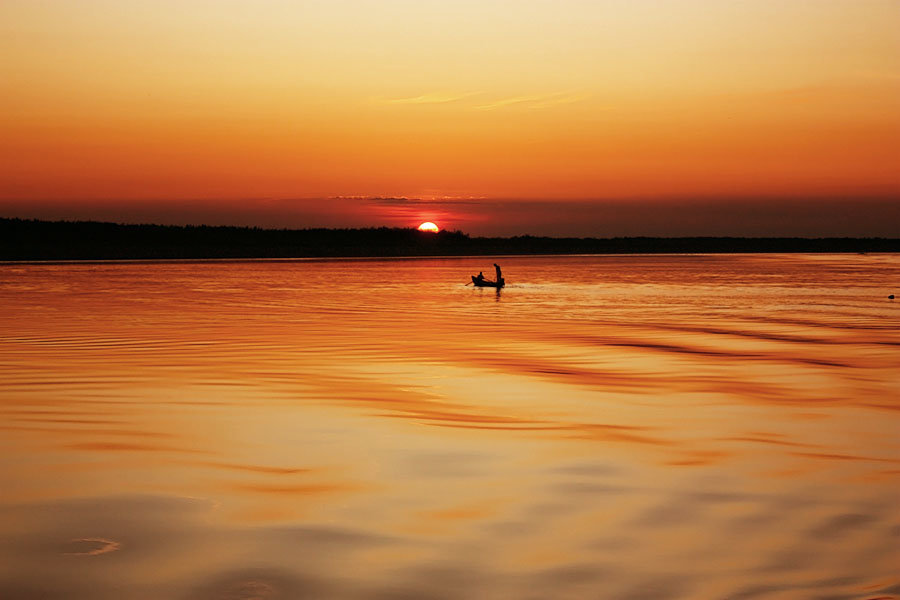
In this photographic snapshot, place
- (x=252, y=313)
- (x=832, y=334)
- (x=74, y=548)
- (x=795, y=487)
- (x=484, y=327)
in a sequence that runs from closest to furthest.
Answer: (x=74, y=548) < (x=795, y=487) < (x=832, y=334) < (x=484, y=327) < (x=252, y=313)

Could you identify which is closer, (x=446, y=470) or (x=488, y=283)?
(x=446, y=470)

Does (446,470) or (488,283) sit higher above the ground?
(488,283)

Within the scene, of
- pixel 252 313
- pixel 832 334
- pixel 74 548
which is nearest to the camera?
pixel 74 548

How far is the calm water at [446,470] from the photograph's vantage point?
19.5ft

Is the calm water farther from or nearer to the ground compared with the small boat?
nearer to the ground

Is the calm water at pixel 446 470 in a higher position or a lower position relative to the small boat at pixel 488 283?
lower

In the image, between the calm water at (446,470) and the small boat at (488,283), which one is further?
the small boat at (488,283)

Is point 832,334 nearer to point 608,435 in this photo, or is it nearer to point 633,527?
point 608,435

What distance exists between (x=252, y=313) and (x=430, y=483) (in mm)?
21256

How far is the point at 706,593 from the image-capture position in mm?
5555

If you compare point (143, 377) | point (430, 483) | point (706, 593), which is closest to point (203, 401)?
point (143, 377)

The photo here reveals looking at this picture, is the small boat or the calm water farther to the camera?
the small boat

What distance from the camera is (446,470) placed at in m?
8.69

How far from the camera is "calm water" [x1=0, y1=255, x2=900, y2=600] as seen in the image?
596 cm
